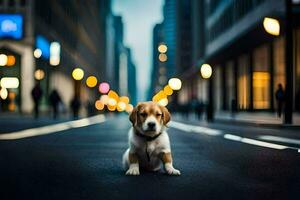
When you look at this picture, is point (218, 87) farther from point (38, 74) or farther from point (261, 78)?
point (38, 74)

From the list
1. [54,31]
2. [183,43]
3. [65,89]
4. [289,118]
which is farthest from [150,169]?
[183,43]

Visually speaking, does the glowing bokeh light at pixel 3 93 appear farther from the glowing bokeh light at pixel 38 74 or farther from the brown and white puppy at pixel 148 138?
the brown and white puppy at pixel 148 138

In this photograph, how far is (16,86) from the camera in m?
48.1

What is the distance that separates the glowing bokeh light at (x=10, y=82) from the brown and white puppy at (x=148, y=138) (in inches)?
1714

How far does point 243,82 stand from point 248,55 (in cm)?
399

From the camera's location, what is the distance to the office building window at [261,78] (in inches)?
1679

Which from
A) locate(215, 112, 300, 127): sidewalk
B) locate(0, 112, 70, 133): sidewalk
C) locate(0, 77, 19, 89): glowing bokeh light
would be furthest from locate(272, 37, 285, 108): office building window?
locate(0, 77, 19, 89): glowing bokeh light

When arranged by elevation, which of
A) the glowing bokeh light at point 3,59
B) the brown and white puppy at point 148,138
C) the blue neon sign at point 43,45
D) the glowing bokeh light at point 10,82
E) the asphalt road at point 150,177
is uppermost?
the blue neon sign at point 43,45

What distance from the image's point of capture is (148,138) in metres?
5.95

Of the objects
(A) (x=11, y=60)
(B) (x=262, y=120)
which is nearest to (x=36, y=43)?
(A) (x=11, y=60)

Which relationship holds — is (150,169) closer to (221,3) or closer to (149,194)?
(149,194)

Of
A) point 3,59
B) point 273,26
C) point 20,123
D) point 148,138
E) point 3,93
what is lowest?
point 20,123

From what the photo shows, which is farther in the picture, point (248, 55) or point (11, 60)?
point (11, 60)

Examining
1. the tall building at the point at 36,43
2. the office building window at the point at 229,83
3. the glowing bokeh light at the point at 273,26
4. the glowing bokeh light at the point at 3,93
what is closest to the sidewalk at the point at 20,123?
the glowing bokeh light at the point at 273,26
